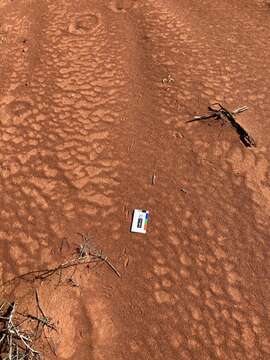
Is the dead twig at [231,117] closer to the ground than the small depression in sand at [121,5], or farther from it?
Result: closer to the ground

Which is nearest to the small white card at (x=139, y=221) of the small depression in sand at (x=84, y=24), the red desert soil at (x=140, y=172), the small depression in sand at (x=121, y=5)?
the red desert soil at (x=140, y=172)

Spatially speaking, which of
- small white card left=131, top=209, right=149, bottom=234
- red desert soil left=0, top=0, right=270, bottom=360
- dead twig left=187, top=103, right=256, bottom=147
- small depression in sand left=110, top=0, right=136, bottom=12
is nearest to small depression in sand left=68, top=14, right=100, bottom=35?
red desert soil left=0, top=0, right=270, bottom=360

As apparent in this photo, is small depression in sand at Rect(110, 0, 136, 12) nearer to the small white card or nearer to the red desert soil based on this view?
the red desert soil

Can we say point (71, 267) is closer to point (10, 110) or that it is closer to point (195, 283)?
point (195, 283)

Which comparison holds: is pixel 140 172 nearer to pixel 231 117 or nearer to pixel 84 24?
pixel 231 117

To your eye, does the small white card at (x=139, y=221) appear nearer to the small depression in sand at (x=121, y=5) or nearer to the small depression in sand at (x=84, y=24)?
the small depression in sand at (x=84, y=24)
